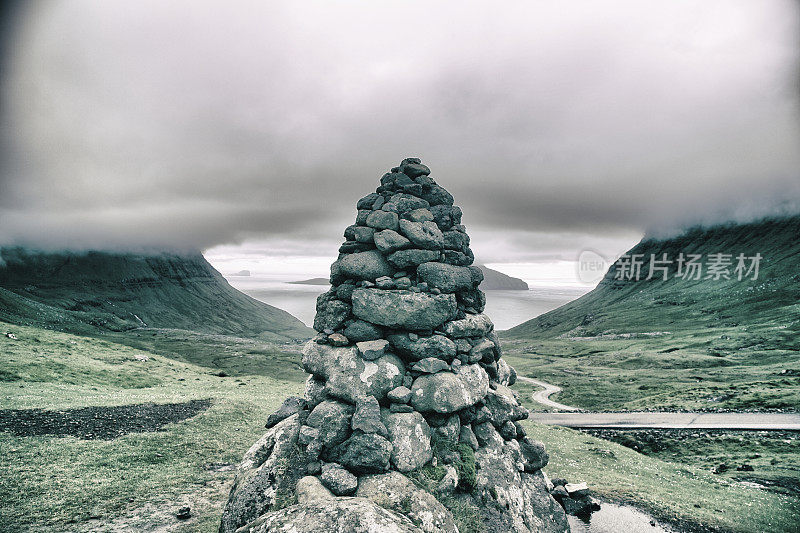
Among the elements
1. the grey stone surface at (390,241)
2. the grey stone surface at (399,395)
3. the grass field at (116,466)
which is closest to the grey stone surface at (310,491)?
the grey stone surface at (399,395)

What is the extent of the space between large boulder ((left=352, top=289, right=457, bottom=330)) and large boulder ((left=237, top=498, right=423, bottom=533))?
313 inches

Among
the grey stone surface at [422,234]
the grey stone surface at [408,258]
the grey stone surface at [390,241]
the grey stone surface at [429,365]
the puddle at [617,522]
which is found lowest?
the puddle at [617,522]

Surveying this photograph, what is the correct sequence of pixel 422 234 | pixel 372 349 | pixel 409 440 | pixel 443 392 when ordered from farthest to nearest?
pixel 422 234, pixel 372 349, pixel 443 392, pixel 409 440

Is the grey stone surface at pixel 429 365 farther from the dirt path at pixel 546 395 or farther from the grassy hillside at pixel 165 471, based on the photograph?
the dirt path at pixel 546 395

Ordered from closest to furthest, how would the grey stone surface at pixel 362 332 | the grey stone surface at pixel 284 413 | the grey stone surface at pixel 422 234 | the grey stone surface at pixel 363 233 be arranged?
the grey stone surface at pixel 362 332
the grey stone surface at pixel 284 413
the grey stone surface at pixel 422 234
the grey stone surface at pixel 363 233

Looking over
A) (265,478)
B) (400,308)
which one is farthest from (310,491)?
(400,308)

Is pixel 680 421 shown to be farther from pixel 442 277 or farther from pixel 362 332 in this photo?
pixel 362 332

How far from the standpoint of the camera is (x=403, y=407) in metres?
16.4

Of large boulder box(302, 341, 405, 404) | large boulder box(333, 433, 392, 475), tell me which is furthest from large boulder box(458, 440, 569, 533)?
large boulder box(302, 341, 405, 404)

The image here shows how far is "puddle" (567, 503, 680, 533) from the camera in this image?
81.1 feet

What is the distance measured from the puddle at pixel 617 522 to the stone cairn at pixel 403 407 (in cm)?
811

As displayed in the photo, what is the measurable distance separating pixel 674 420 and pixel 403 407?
240ft

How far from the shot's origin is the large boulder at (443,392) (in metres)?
16.7

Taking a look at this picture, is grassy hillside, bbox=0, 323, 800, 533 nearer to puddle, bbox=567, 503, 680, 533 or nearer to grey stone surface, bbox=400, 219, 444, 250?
puddle, bbox=567, 503, 680, 533
